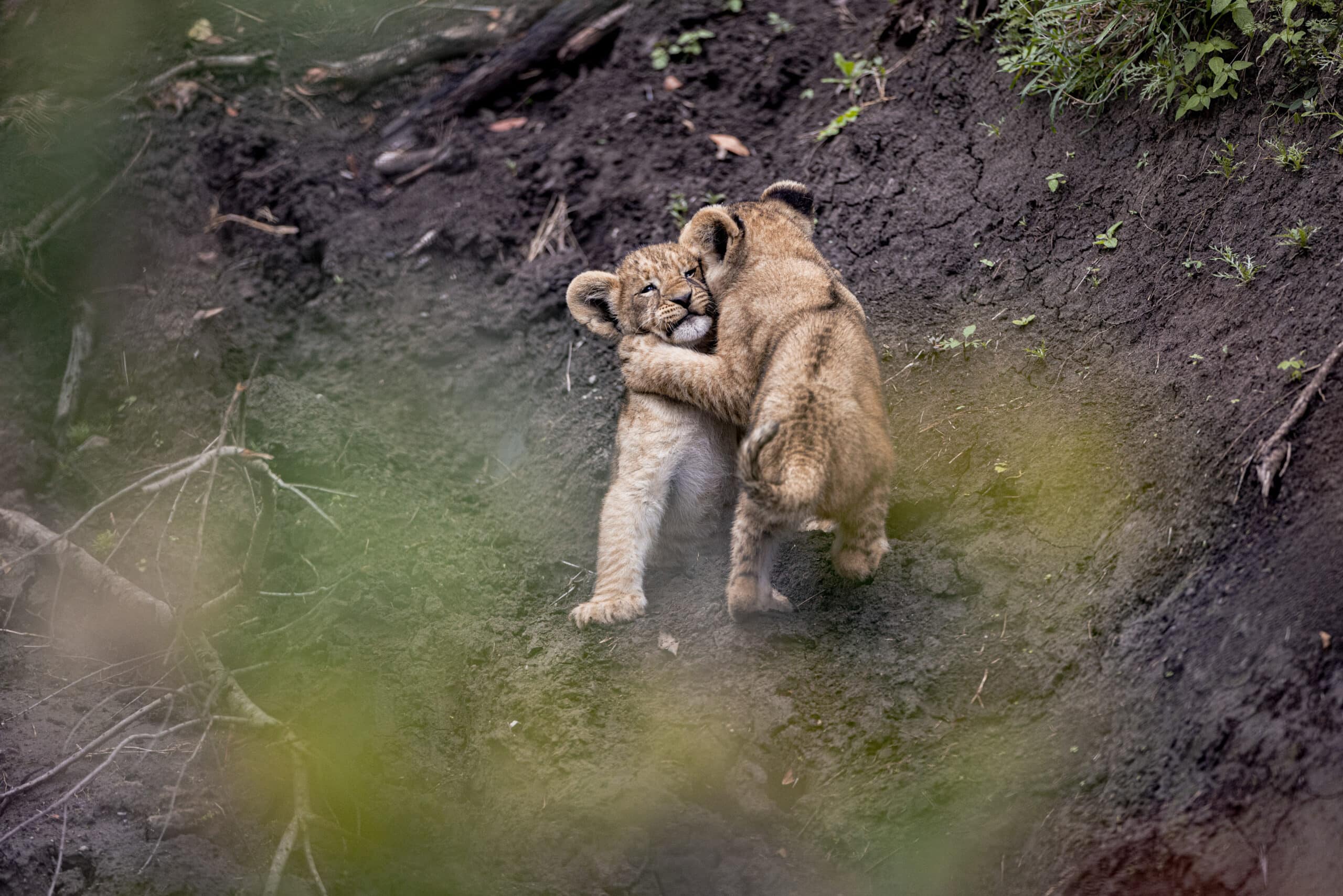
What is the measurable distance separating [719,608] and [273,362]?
13.3 feet

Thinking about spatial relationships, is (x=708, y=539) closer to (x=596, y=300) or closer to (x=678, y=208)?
(x=596, y=300)

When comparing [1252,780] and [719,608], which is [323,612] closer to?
[719,608]

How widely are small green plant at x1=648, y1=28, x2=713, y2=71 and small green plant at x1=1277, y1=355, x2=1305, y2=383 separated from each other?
5319mm

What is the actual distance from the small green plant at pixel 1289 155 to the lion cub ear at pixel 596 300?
129 inches

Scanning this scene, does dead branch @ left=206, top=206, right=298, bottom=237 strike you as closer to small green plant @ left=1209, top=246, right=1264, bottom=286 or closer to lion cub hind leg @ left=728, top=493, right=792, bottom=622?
lion cub hind leg @ left=728, top=493, right=792, bottom=622

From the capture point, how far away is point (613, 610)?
4836mm

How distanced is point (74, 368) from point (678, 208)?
456 cm

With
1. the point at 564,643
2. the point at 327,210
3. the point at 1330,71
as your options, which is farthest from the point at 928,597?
the point at 327,210

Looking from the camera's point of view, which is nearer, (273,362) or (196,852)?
(196,852)

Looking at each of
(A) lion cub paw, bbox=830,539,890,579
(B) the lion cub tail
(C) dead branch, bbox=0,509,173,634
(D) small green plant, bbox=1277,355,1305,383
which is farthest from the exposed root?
(D) small green plant, bbox=1277,355,1305,383

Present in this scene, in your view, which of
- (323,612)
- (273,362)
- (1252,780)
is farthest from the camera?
(273,362)

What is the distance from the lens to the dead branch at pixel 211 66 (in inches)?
304

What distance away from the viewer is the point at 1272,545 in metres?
3.31

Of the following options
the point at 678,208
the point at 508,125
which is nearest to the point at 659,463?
the point at 678,208
